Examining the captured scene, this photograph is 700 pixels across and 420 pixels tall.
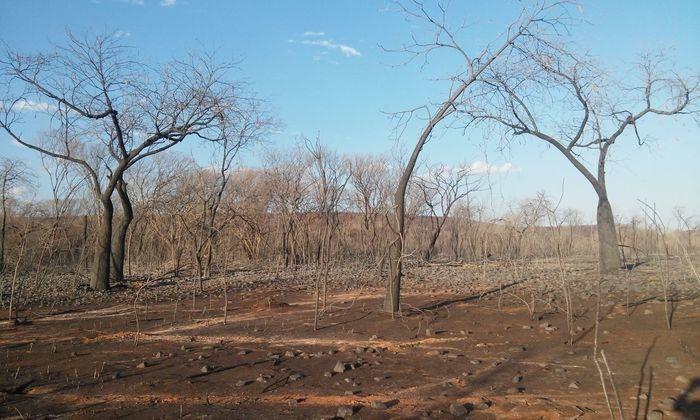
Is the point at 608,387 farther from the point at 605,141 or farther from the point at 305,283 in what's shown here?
the point at 305,283

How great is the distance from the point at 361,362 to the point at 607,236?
31.8ft

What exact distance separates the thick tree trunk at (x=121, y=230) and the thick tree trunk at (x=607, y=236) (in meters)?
12.5

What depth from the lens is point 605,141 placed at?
1260 cm

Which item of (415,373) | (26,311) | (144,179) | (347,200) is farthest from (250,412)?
(144,179)

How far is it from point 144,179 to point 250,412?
27.9 metres

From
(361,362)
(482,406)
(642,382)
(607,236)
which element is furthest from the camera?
(607,236)

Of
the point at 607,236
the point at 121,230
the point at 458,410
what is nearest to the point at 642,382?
the point at 458,410

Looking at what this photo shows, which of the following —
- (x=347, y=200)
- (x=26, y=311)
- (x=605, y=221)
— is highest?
(x=347, y=200)

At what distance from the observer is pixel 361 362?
522 centimetres

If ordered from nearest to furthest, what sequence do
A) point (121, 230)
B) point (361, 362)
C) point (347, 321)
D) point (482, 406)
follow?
point (482, 406)
point (361, 362)
point (347, 321)
point (121, 230)

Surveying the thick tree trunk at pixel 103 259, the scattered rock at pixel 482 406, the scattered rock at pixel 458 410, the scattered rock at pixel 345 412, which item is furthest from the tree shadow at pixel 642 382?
the thick tree trunk at pixel 103 259

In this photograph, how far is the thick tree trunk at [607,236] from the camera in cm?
1241

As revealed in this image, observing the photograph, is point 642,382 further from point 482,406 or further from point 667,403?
point 482,406

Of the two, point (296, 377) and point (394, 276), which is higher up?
point (394, 276)
